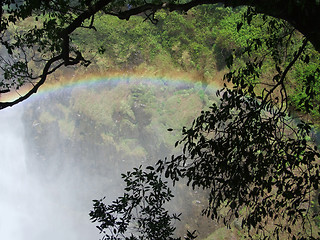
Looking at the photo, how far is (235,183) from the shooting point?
6.68 ft

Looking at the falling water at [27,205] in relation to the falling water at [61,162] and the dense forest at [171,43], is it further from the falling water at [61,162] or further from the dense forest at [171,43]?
the dense forest at [171,43]

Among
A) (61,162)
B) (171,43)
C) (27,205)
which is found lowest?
(27,205)

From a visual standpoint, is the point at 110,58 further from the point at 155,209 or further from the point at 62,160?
the point at 155,209

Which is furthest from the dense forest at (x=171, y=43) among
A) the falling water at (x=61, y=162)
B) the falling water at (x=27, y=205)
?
the falling water at (x=27, y=205)

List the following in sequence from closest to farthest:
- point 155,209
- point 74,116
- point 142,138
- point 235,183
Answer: point 235,183 < point 155,209 < point 142,138 < point 74,116

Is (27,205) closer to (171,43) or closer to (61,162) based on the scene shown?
(61,162)

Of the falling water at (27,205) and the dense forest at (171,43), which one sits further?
the dense forest at (171,43)

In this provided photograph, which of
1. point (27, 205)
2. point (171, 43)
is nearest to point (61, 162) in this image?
point (27, 205)

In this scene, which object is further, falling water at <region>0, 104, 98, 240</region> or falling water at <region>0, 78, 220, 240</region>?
falling water at <region>0, 78, 220, 240</region>

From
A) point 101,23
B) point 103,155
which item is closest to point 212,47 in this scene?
point 101,23

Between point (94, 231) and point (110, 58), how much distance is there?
237 inches

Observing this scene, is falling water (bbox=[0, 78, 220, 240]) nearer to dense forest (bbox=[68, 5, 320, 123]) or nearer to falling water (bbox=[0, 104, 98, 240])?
falling water (bbox=[0, 104, 98, 240])

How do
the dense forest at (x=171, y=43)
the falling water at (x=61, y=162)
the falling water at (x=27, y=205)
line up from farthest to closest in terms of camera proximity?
the dense forest at (x=171, y=43) → the falling water at (x=61, y=162) → the falling water at (x=27, y=205)

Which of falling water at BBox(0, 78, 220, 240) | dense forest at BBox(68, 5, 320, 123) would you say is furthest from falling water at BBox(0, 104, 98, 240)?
dense forest at BBox(68, 5, 320, 123)
